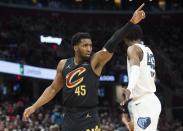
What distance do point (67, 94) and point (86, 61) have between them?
1.53 ft

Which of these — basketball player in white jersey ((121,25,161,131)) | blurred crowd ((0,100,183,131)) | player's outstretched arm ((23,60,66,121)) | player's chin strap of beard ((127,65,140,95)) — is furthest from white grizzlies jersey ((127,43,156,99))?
blurred crowd ((0,100,183,131))

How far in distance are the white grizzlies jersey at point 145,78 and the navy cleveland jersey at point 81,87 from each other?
512 mm

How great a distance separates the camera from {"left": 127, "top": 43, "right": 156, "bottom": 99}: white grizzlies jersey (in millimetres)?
4375

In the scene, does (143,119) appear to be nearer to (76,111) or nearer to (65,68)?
(76,111)

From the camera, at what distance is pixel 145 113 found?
4277 mm

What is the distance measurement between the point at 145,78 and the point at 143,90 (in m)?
0.16

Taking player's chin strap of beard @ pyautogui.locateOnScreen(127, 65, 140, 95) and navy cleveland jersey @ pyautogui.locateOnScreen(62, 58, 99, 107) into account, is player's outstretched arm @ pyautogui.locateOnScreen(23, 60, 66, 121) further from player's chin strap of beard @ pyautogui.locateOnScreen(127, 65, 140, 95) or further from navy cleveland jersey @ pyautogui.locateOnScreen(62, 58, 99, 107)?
player's chin strap of beard @ pyautogui.locateOnScreen(127, 65, 140, 95)

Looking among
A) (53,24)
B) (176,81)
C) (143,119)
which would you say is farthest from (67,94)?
(53,24)

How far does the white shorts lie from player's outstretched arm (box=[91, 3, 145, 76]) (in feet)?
2.14

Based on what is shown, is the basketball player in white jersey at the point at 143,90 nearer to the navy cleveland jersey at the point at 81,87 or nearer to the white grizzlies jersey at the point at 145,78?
the white grizzlies jersey at the point at 145,78

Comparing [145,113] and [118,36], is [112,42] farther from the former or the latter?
[145,113]

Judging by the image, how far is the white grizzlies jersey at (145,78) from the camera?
438cm

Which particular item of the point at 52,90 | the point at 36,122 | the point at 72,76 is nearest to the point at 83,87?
the point at 72,76

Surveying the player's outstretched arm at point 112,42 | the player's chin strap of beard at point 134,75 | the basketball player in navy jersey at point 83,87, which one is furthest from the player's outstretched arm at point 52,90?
the player's chin strap of beard at point 134,75
